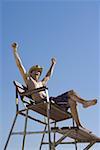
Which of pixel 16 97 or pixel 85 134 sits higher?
pixel 16 97

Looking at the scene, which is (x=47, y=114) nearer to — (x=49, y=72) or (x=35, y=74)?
(x=35, y=74)

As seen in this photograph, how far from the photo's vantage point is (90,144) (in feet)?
20.4

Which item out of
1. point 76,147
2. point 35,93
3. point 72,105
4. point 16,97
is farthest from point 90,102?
point 76,147

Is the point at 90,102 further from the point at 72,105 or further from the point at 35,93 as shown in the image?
the point at 35,93

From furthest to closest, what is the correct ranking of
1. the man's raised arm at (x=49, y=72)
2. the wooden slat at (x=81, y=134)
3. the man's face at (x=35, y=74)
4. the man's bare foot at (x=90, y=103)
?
the man's raised arm at (x=49, y=72) → the man's face at (x=35, y=74) → the wooden slat at (x=81, y=134) → the man's bare foot at (x=90, y=103)

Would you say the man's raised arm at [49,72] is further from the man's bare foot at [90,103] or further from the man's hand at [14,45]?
the man's bare foot at [90,103]

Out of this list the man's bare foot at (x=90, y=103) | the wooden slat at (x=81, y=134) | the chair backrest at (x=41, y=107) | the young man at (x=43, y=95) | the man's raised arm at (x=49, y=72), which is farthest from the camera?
the man's raised arm at (x=49, y=72)

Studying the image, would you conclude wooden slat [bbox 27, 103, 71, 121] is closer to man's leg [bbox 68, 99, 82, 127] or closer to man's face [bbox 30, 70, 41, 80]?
man's leg [bbox 68, 99, 82, 127]

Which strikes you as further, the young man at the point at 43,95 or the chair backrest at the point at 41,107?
the chair backrest at the point at 41,107

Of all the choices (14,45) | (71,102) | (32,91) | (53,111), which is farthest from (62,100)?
(14,45)

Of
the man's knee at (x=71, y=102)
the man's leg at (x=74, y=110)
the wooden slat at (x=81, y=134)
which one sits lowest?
the wooden slat at (x=81, y=134)

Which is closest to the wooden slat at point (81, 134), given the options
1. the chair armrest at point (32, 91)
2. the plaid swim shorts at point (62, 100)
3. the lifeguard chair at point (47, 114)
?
the lifeguard chair at point (47, 114)

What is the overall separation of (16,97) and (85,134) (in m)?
1.14

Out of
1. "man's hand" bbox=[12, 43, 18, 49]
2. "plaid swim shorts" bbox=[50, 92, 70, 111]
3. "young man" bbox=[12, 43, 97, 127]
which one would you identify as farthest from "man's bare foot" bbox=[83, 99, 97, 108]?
"man's hand" bbox=[12, 43, 18, 49]
